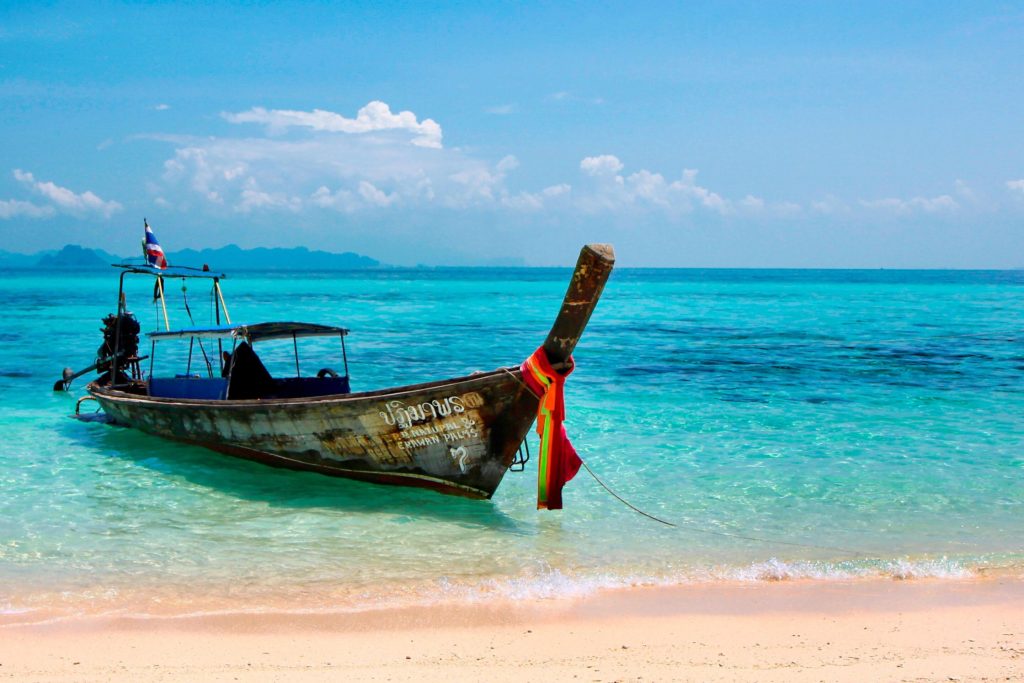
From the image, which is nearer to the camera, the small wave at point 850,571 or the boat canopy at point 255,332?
the small wave at point 850,571

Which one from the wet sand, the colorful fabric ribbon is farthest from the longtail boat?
the wet sand

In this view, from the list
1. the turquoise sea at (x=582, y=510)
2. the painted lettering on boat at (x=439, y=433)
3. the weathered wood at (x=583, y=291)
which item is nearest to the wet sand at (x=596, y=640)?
the turquoise sea at (x=582, y=510)

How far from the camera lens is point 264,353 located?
27.7 m

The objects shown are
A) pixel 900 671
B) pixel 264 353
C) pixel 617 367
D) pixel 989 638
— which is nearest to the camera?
pixel 900 671

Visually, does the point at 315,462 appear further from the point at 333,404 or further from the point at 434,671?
the point at 434,671

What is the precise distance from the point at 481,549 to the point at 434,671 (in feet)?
9.21

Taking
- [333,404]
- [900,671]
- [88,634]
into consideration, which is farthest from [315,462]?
→ [900,671]

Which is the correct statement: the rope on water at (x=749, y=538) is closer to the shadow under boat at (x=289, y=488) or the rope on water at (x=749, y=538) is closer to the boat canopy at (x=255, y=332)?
the shadow under boat at (x=289, y=488)

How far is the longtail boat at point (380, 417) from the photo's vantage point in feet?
28.9

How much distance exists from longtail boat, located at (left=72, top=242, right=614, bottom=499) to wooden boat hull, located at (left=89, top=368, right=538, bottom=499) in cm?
1

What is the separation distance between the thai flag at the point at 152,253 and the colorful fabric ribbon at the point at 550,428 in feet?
26.0

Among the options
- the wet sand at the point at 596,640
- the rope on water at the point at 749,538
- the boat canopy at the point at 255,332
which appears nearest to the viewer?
the wet sand at the point at 596,640

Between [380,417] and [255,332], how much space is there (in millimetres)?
3058

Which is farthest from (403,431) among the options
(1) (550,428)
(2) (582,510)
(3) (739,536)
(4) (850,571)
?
(4) (850,571)
